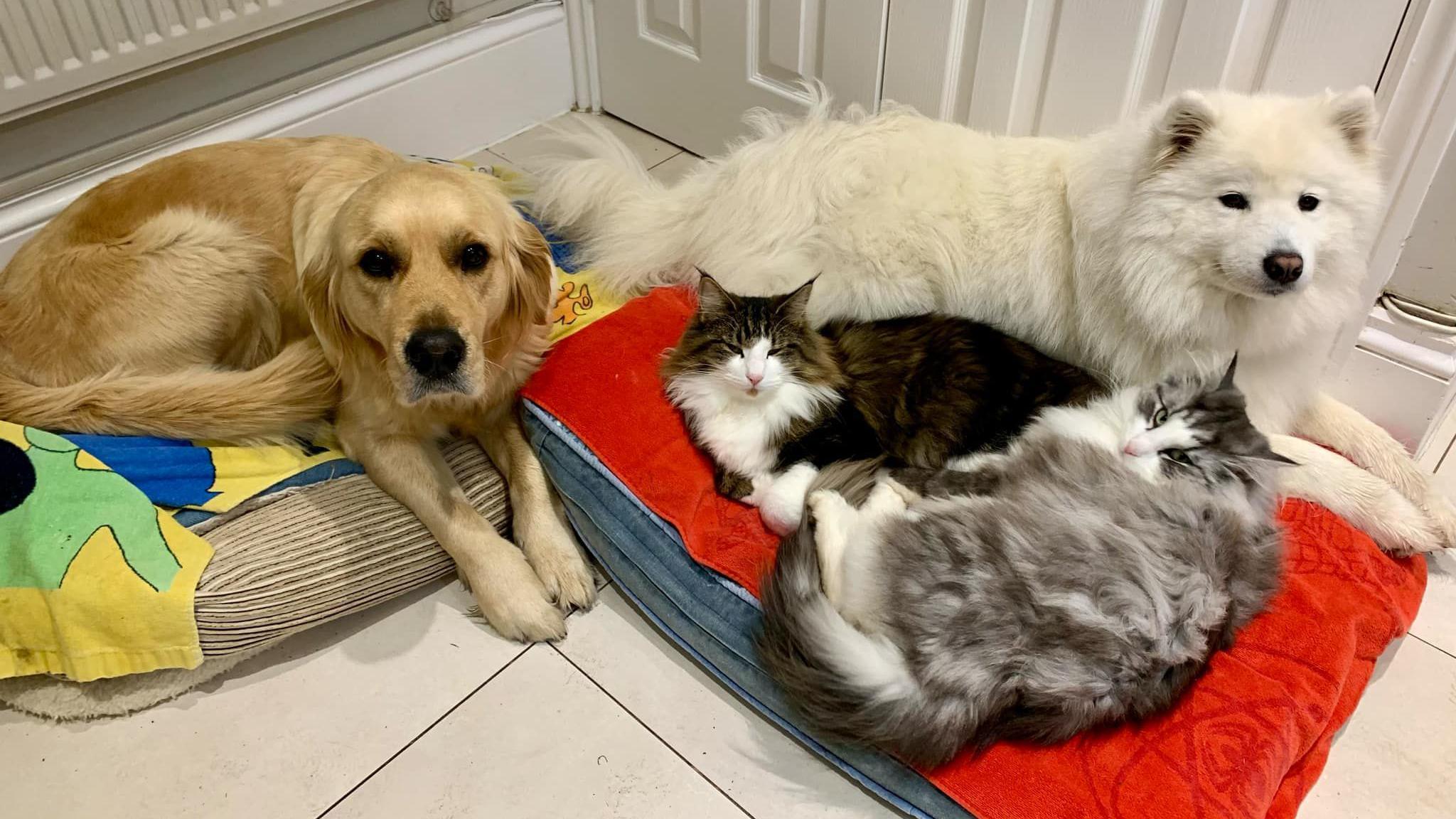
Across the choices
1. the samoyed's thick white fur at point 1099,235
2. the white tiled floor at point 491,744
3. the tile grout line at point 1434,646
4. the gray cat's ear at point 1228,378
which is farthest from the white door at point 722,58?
the tile grout line at point 1434,646

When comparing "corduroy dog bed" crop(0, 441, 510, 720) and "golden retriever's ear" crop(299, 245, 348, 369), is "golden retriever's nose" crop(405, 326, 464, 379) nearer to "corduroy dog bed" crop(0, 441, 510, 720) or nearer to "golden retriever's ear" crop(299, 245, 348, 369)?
"golden retriever's ear" crop(299, 245, 348, 369)

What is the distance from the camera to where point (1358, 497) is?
5.52 feet

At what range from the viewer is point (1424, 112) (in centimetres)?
160

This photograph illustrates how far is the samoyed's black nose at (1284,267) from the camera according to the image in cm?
140

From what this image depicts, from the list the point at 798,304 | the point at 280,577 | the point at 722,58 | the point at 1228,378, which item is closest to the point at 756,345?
the point at 798,304

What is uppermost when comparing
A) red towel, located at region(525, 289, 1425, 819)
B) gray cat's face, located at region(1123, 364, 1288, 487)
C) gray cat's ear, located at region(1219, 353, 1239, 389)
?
gray cat's ear, located at region(1219, 353, 1239, 389)

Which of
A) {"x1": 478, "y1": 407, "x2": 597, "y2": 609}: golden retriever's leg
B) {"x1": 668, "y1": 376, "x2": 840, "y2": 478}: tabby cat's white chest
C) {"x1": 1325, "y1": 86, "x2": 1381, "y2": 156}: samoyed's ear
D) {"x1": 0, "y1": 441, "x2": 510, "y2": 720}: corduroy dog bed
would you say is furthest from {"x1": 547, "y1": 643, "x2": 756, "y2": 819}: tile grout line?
{"x1": 1325, "y1": 86, "x2": 1381, "y2": 156}: samoyed's ear

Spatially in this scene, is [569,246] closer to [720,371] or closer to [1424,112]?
[720,371]

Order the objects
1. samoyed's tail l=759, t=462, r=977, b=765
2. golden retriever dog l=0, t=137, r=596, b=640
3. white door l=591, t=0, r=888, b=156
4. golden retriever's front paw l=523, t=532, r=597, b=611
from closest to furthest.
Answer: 1. samoyed's tail l=759, t=462, r=977, b=765
2. golden retriever dog l=0, t=137, r=596, b=640
3. golden retriever's front paw l=523, t=532, r=597, b=611
4. white door l=591, t=0, r=888, b=156

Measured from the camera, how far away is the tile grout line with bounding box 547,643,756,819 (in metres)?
1.50

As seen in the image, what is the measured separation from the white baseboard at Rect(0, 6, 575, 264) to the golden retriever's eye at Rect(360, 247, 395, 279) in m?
1.29

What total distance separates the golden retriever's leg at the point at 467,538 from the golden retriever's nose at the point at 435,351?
1.23 ft

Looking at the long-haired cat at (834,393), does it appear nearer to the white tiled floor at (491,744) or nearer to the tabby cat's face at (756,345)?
the tabby cat's face at (756,345)

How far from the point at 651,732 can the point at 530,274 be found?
2.84 ft
